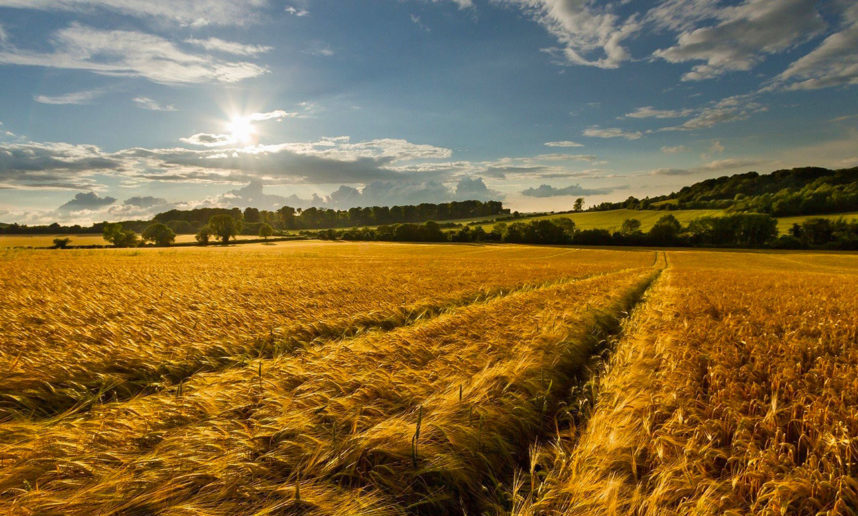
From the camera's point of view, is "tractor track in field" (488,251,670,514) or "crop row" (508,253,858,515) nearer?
"crop row" (508,253,858,515)

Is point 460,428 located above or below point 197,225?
below

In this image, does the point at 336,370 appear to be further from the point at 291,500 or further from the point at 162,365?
the point at 162,365

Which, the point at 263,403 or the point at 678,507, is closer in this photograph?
the point at 678,507

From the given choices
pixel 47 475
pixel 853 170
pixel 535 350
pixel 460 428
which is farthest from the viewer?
pixel 853 170

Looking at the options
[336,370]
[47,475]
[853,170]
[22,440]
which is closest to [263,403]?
[336,370]

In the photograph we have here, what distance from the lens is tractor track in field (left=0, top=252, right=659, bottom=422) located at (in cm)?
438

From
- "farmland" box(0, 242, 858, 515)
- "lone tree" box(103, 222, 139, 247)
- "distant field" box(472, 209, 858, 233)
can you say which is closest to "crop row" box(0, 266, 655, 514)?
"farmland" box(0, 242, 858, 515)

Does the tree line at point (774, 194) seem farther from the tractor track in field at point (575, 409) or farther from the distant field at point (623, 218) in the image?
the tractor track in field at point (575, 409)

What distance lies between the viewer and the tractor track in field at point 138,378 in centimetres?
438

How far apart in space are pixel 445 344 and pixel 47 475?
16.9 ft

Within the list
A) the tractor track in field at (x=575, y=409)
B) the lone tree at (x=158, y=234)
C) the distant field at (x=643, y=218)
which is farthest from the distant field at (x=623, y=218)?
the tractor track in field at (x=575, y=409)

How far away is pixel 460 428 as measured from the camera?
3.60 m

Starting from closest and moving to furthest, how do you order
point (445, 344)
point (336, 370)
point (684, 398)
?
point (684, 398) → point (336, 370) → point (445, 344)

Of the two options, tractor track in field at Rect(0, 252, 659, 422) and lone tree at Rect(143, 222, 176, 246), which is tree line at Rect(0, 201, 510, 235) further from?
tractor track in field at Rect(0, 252, 659, 422)
